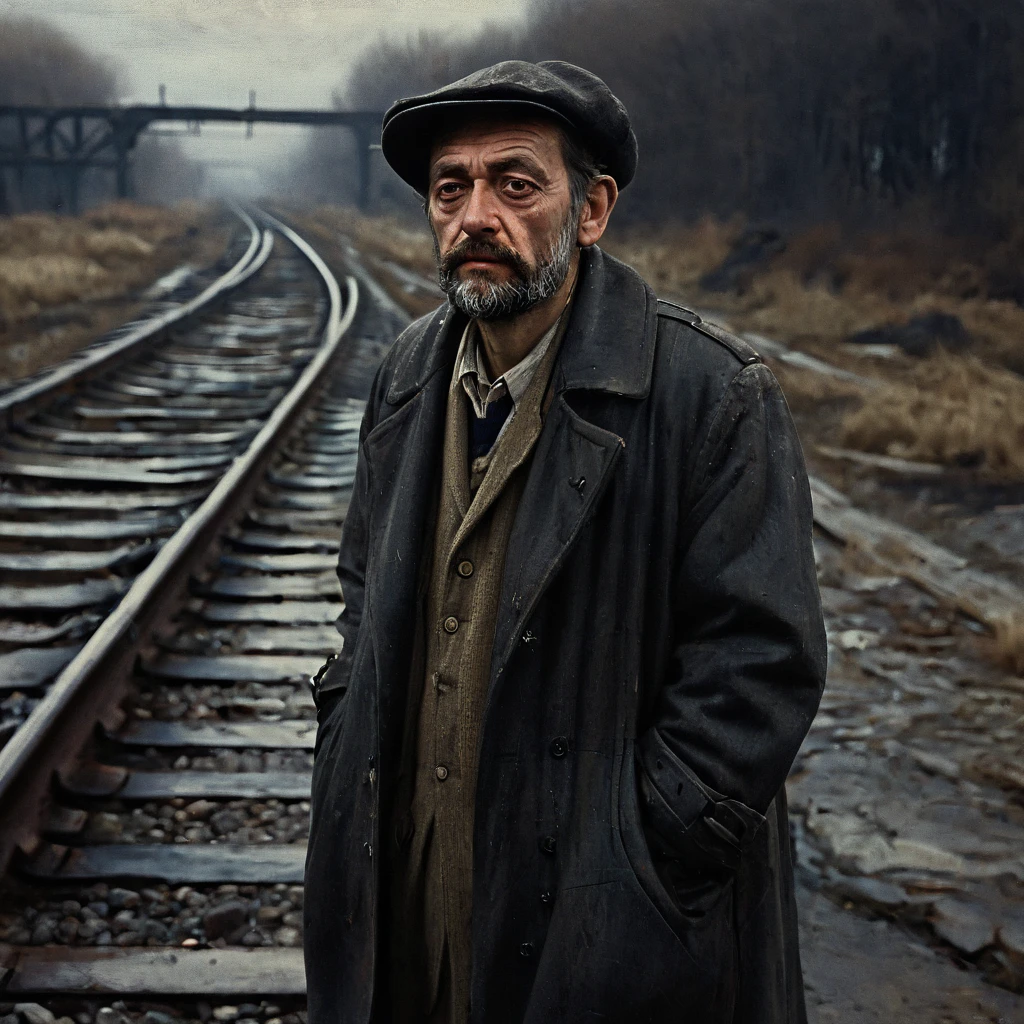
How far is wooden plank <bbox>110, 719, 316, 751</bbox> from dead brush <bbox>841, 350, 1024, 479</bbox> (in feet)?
18.2

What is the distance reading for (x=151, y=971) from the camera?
272 centimetres

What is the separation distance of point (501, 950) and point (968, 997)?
164 cm

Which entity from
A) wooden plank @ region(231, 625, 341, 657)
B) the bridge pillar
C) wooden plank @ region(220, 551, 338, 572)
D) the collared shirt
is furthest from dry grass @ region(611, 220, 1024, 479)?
the bridge pillar

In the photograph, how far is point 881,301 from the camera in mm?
16906

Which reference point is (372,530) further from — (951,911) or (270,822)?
(951,911)

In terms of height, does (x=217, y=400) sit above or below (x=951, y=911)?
above

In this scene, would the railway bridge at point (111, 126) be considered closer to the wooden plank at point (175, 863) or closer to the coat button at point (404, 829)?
the wooden plank at point (175, 863)

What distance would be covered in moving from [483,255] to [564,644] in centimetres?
59

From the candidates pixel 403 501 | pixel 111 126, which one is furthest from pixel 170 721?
pixel 111 126

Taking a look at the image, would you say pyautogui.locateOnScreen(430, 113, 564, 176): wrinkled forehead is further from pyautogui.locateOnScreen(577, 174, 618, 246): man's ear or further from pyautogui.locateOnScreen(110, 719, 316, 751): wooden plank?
pyautogui.locateOnScreen(110, 719, 316, 751): wooden plank

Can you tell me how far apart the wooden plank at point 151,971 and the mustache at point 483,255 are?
1.73 m

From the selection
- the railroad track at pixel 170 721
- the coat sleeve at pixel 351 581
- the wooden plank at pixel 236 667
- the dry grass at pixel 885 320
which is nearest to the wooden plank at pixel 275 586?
the railroad track at pixel 170 721

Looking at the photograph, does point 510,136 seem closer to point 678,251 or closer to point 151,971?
point 151,971

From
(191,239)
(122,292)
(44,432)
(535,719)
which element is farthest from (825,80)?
(535,719)
